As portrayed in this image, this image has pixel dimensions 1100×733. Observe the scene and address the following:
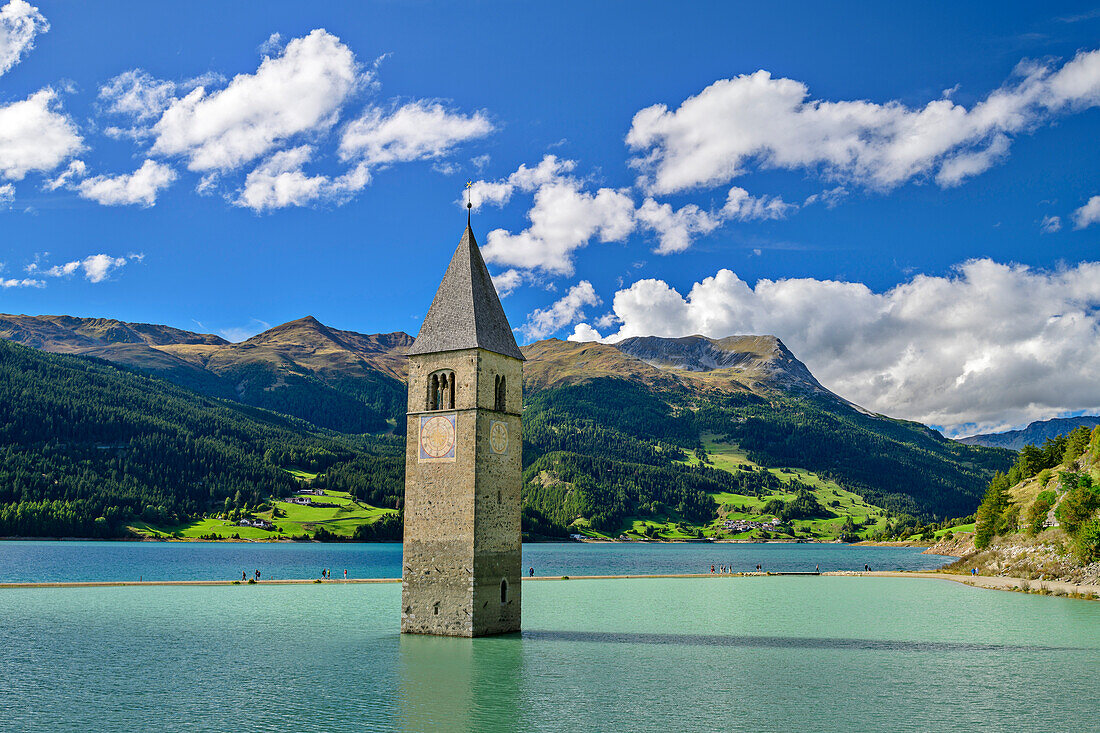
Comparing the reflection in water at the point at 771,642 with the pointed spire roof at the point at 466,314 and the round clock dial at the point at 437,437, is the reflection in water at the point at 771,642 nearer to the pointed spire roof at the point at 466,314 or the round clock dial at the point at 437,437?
the round clock dial at the point at 437,437

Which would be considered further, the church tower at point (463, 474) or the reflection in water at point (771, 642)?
the reflection in water at point (771, 642)

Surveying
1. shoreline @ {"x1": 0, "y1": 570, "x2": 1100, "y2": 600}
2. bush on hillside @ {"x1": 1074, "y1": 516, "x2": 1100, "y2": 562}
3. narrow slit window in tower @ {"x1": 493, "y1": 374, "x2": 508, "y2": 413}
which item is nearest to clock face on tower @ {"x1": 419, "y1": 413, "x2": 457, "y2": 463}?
narrow slit window in tower @ {"x1": 493, "y1": 374, "x2": 508, "y2": 413}

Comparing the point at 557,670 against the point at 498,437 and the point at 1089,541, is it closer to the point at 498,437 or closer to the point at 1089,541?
the point at 498,437

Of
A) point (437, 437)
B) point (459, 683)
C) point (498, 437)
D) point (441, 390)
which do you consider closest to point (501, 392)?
point (498, 437)

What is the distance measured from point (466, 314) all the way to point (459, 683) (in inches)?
797

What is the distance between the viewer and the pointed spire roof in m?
47.3

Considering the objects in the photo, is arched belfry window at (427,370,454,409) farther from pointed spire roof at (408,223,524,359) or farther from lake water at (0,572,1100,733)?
lake water at (0,572,1100,733)

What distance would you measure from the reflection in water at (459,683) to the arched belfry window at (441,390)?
12.1 metres

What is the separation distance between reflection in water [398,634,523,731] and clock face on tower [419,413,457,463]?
9164 millimetres

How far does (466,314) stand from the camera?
47875 millimetres

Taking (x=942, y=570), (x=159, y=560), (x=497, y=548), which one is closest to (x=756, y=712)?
(x=497, y=548)

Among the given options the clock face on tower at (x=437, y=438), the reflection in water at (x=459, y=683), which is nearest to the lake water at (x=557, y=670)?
the reflection in water at (x=459, y=683)

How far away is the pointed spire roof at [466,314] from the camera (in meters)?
47.3

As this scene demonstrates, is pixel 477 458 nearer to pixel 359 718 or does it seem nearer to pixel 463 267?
pixel 463 267
